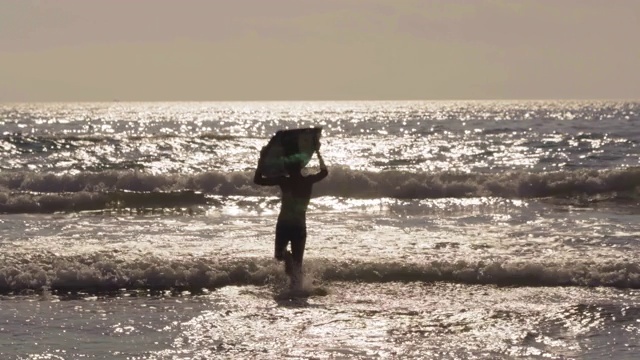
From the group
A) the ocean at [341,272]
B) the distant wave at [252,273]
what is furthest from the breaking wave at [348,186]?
the distant wave at [252,273]

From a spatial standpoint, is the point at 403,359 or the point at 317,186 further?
the point at 317,186

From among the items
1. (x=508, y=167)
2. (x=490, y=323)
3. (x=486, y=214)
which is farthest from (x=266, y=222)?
(x=508, y=167)

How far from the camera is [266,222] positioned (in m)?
16.8

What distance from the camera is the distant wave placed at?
1070cm

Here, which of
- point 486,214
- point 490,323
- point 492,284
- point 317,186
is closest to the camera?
point 490,323

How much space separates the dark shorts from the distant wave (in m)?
0.47

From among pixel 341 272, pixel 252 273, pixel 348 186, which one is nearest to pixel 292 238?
pixel 252 273

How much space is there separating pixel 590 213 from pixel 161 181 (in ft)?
37.9

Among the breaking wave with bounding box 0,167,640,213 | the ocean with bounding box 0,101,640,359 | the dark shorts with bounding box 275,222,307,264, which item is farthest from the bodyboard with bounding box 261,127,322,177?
the breaking wave with bounding box 0,167,640,213

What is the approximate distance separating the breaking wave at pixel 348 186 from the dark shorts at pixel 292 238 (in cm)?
1105

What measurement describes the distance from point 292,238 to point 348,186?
13043mm

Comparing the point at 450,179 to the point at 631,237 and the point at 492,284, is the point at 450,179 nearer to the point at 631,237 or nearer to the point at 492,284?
the point at 631,237

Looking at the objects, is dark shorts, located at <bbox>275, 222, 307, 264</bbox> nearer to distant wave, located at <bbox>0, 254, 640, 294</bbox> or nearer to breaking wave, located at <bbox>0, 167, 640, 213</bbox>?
distant wave, located at <bbox>0, 254, 640, 294</bbox>

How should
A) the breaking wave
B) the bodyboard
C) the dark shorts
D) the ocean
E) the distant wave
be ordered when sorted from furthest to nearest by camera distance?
1. the breaking wave
2. the distant wave
3. the dark shorts
4. the bodyboard
5. the ocean
